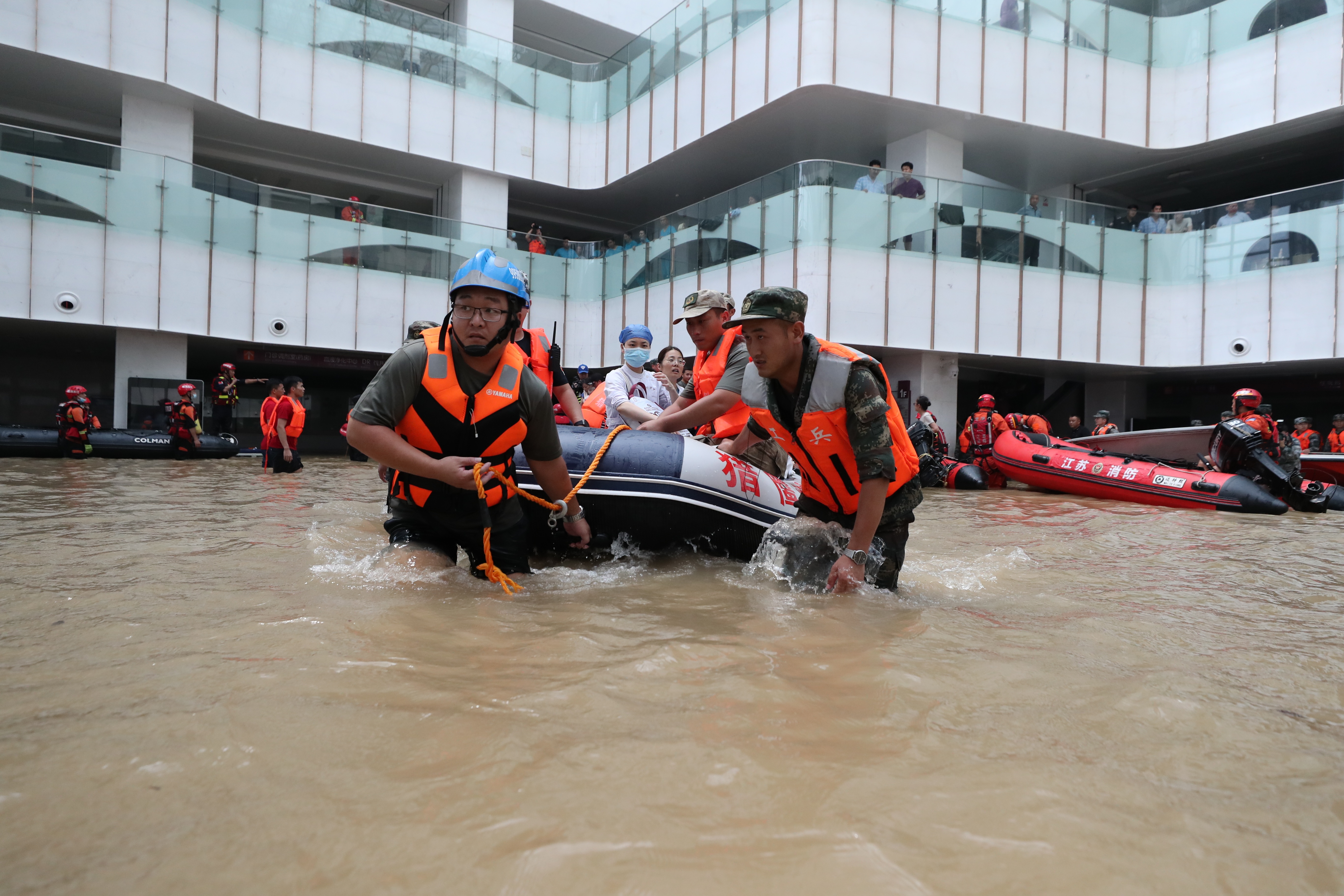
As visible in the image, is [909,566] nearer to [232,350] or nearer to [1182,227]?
[1182,227]

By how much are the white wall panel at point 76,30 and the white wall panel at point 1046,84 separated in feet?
58.6

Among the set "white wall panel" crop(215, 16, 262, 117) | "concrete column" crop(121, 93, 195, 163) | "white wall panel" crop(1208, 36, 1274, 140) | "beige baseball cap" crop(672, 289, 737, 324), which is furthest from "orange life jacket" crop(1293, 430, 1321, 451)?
"concrete column" crop(121, 93, 195, 163)

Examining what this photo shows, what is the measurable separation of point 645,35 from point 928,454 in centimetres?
1292

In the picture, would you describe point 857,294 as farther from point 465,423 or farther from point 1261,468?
point 465,423

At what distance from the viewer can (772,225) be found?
47.9ft

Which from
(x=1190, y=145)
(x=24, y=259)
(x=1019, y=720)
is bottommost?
(x=1019, y=720)

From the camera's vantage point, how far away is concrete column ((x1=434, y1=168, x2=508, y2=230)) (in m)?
19.5

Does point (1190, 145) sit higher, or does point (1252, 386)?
point (1190, 145)

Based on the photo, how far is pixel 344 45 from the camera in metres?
17.4

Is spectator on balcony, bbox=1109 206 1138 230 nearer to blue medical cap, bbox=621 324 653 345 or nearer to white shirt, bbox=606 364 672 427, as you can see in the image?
blue medical cap, bbox=621 324 653 345

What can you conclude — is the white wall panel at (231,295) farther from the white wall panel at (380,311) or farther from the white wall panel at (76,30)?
the white wall panel at (76,30)

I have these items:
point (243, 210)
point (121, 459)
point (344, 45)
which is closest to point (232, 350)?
point (243, 210)

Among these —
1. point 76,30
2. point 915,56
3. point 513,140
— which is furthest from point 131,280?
point 915,56

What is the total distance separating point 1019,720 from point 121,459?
15709 mm
